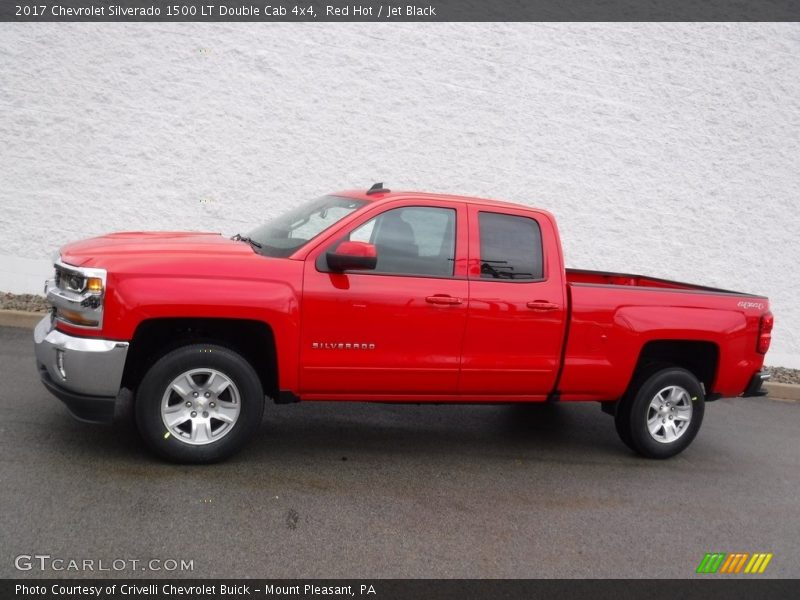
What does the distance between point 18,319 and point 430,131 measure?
5469 millimetres

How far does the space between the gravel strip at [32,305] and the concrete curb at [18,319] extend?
237 millimetres

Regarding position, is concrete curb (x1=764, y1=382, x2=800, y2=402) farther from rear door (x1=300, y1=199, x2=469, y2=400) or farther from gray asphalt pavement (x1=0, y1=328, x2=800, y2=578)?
rear door (x1=300, y1=199, x2=469, y2=400)

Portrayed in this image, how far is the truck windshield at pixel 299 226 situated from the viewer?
17.4 ft

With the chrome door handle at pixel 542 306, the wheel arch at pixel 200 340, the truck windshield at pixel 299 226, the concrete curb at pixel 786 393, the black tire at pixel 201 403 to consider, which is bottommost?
the concrete curb at pixel 786 393

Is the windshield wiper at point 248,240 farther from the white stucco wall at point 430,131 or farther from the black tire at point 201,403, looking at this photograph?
the white stucco wall at point 430,131

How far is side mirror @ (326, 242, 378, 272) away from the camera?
493cm

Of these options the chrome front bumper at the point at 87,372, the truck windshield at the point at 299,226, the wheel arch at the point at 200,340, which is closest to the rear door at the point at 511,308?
the truck windshield at the point at 299,226

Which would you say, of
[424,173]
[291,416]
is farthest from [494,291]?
[424,173]

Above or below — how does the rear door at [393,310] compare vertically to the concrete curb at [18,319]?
above

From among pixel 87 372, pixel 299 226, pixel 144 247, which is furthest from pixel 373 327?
pixel 87 372

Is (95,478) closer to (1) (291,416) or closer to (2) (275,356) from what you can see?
(2) (275,356)

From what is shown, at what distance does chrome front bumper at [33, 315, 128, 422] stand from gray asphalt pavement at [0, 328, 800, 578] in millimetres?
412

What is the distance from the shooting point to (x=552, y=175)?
9969mm
